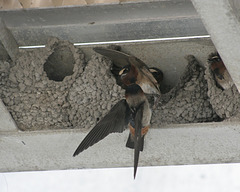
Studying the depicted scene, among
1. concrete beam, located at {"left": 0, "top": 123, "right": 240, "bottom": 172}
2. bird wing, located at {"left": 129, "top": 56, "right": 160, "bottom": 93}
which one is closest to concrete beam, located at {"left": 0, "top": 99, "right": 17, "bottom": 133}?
concrete beam, located at {"left": 0, "top": 123, "right": 240, "bottom": 172}

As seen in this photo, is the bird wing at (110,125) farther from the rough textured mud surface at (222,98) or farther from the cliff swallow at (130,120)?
the rough textured mud surface at (222,98)

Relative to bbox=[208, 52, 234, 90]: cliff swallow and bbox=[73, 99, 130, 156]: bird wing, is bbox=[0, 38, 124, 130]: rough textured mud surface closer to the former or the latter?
bbox=[73, 99, 130, 156]: bird wing

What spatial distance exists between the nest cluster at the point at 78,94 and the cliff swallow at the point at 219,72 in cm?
8

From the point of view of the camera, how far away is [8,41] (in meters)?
4.80

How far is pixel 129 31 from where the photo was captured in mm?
4652

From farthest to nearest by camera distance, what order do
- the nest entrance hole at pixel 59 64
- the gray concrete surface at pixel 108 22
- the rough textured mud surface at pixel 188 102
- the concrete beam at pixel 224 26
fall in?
the nest entrance hole at pixel 59 64
the rough textured mud surface at pixel 188 102
the gray concrete surface at pixel 108 22
the concrete beam at pixel 224 26

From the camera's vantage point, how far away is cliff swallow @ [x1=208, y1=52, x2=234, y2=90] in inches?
177

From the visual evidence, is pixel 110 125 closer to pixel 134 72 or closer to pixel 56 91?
pixel 134 72

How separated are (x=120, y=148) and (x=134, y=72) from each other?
1.95 feet

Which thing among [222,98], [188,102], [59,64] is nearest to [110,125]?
[188,102]

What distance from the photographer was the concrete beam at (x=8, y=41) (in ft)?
15.4

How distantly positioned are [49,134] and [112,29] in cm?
91

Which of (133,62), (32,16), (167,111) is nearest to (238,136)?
(167,111)

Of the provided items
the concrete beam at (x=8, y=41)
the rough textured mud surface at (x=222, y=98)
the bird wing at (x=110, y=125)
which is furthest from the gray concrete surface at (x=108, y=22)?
the bird wing at (x=110, y=125)
